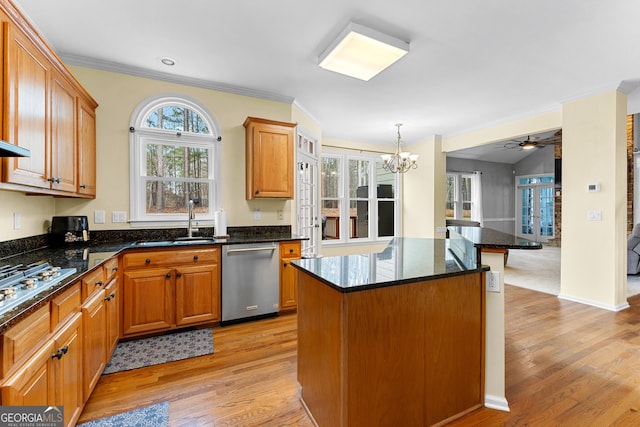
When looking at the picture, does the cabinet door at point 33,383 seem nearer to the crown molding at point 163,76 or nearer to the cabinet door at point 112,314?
the cabinet door at point 112,314

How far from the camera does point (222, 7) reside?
211cm

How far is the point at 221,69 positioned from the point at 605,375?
167 inches

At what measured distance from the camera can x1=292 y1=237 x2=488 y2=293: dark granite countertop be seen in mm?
1364

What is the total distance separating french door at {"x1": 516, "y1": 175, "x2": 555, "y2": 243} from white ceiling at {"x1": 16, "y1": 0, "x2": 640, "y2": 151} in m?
6.95

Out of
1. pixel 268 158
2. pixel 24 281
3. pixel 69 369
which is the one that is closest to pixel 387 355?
pixel 69 369

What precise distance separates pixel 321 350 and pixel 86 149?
2.74 m

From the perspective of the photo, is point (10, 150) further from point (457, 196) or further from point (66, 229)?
point (457, 196)

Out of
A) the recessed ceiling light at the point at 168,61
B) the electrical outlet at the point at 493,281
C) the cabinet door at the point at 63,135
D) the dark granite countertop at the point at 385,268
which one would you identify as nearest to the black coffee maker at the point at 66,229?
the cabinet door at the point at 63,135

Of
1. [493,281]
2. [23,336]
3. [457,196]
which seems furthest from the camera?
[457,196]

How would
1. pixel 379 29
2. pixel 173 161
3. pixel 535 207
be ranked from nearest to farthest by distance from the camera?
pixel 379 29 → pixel 173 161 → pixel 535 207

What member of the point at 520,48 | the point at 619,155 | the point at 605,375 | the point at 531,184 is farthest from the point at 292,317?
the point at 531,184

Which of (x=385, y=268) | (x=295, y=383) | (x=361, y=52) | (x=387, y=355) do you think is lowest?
(x=295, y=383)

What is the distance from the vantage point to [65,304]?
141 cm

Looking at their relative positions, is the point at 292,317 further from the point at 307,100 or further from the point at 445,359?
the point at 307,100
